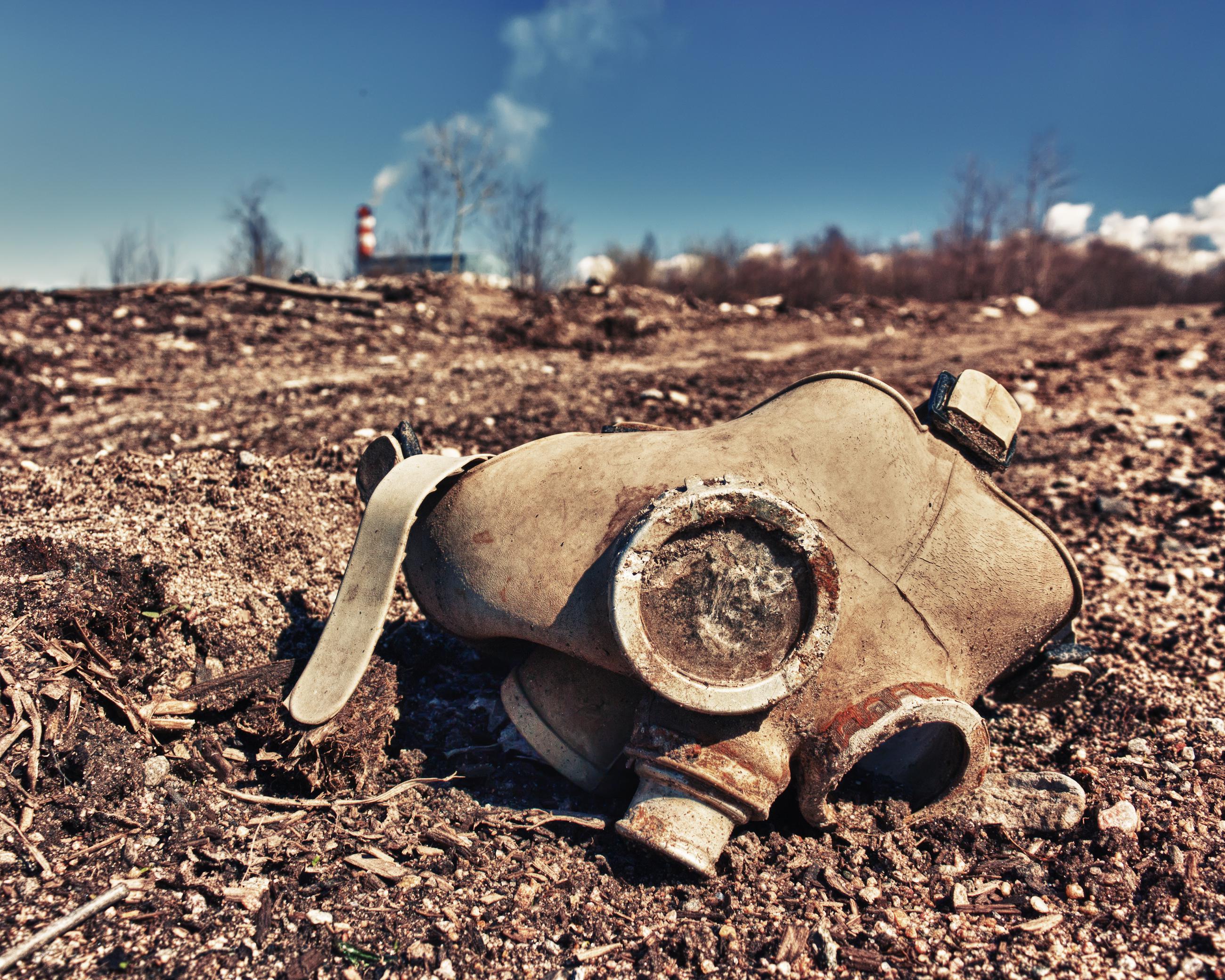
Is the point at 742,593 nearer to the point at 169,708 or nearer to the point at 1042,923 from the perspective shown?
the point at 1042,923

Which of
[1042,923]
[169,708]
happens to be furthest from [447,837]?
[1042,923]

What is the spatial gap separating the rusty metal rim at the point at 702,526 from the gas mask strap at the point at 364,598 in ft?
2.29

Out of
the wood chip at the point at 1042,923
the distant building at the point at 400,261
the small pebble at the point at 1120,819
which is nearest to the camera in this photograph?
the wood chip at the point at 1042,923

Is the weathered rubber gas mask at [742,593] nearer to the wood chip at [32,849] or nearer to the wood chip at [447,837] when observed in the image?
the wood chip at [447,837]

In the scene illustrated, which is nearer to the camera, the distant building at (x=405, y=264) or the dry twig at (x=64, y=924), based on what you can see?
the dry twig at (x=64, y=924)

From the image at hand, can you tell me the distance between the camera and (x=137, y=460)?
368cm

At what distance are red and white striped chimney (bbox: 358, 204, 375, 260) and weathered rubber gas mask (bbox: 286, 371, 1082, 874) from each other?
27.3 metres

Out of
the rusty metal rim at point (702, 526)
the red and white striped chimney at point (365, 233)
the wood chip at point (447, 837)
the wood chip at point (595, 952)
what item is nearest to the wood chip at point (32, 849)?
the wood chip at point (447, 837)

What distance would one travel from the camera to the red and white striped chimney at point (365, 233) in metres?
27.1

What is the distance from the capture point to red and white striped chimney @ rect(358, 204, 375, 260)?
27.1 metres

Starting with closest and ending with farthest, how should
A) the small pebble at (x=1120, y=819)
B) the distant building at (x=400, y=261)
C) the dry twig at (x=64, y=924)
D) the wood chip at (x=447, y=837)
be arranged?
the dry twig at (x=64, y=924) < the wood chip at (x=447, y=837) < the small pebble at (x=1120, y=819) < the distant building at (x=400, y=261)

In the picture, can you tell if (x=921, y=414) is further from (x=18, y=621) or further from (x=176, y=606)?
(x=18, y=621)

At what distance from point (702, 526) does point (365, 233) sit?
28.4 metres

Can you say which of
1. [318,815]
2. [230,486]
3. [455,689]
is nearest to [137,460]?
[230,486]
